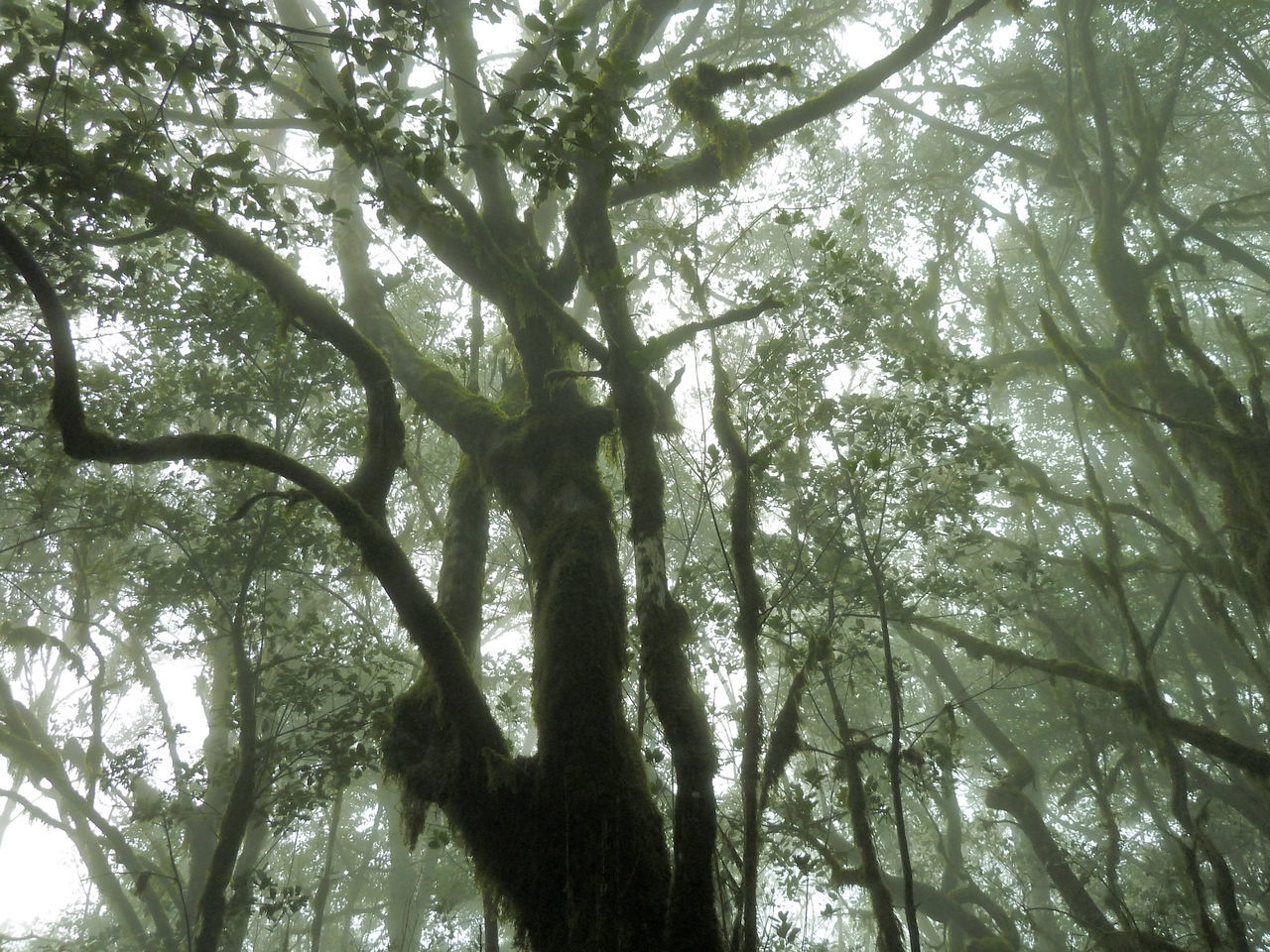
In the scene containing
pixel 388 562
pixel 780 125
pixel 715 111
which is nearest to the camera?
pixel 388 562

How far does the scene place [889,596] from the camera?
8.91 meters

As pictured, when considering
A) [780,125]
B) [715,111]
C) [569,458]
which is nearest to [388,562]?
[569,458]

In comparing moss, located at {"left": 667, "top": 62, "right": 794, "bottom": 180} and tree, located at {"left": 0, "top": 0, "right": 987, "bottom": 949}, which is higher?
moss, located at {"left": 667, "top": 62, "right": 794, "bottom": 180}

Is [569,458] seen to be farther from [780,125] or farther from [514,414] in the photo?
[780,125]

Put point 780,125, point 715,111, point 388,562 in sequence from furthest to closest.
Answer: point 780,125 < point 715,111 < point 388,562

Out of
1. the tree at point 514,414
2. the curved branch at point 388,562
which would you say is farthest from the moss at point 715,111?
the curved branch at point 388,562

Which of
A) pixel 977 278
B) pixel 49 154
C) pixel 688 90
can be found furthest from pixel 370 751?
pixel 977 278

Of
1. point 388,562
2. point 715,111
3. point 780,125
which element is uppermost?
point 780,125

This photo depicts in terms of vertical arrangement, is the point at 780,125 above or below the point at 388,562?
above

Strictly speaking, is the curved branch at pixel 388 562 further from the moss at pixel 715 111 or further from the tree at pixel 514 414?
the moss at pixel 715 111

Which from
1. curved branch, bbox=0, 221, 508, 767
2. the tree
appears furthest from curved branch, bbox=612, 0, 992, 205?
curved branch, bbox=0, 221, 508, 767

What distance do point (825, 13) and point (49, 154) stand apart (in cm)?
1316

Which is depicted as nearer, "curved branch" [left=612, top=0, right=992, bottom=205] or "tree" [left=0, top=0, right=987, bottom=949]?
"tree" [left=0, top=0, right=987, bottom=949]

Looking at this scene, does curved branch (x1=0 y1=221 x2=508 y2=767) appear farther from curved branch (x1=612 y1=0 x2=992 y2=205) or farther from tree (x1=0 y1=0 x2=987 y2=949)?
curved branch (x1=612 y1=0 x2=992 y2=205)
